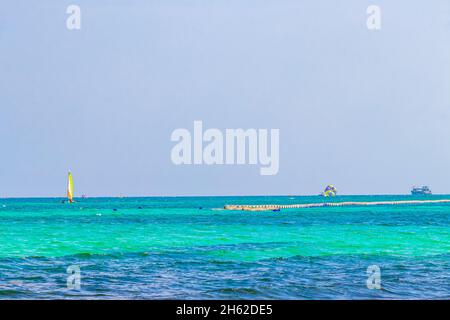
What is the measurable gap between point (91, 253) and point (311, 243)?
49.1ft

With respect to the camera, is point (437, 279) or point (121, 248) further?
point (121, 248)

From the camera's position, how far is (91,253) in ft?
121

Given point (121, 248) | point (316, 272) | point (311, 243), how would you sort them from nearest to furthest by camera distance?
point (316, 272), point (121, 248), point (311, 243)

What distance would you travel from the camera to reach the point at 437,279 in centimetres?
2488

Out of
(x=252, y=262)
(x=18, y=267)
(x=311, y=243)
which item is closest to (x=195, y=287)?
(x=252, y=262)
